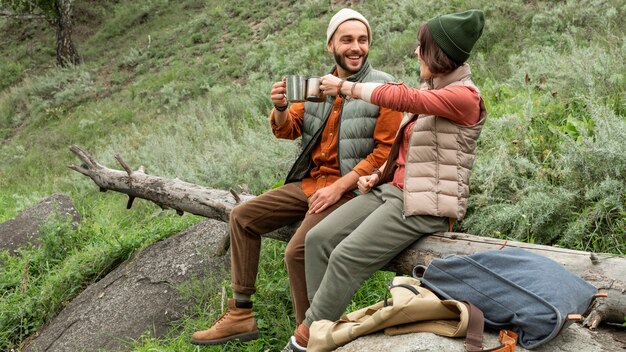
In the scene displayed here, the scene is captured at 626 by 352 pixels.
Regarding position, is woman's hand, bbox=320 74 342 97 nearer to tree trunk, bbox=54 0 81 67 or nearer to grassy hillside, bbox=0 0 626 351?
grassy hillside, bbox=0 0 626 351

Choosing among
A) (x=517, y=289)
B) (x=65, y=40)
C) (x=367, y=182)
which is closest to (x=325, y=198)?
(x=367, y=182)

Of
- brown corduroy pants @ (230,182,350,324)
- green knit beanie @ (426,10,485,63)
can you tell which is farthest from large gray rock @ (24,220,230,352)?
green knit beanie @ (426,10,485,63)

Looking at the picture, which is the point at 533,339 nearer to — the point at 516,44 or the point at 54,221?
the point at 54,221

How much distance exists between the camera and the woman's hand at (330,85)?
3865mm

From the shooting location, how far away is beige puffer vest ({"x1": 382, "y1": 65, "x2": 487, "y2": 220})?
12.0 feet

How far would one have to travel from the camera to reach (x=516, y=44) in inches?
362

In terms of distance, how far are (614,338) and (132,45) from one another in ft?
63.7

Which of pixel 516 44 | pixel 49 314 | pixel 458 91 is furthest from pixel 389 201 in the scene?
pixel 516 44

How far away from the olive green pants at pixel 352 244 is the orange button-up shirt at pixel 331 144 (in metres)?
0.36

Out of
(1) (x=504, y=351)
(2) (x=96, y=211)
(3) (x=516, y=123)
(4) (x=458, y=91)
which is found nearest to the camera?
(1) (x=504, y=351)

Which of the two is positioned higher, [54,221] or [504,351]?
[504,351]

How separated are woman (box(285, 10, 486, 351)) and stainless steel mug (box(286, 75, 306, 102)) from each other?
27 cm

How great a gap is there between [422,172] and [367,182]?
16.9 inches

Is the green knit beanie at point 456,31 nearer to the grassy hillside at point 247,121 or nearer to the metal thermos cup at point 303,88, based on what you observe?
the metal thermos cup at point 303,88
